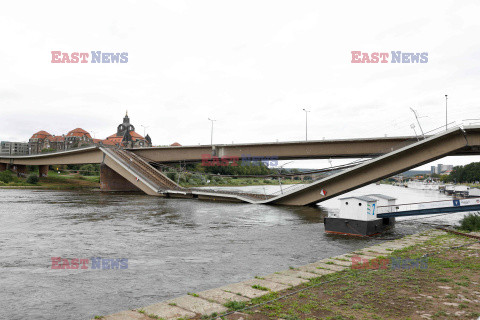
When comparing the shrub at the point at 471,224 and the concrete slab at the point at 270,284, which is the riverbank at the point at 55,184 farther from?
the concrete slab at the point at 270,284

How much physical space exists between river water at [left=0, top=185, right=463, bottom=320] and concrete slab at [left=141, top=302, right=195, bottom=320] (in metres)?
1.79

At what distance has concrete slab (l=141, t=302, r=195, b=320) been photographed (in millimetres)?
8242

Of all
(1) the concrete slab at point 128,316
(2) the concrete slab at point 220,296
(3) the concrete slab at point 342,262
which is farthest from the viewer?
(3) the concrete slab at point 342,262

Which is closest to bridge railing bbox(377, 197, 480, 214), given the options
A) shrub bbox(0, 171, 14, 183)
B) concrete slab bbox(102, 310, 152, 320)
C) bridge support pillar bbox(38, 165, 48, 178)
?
concrete slab bbox(102, 310, 152, 320)

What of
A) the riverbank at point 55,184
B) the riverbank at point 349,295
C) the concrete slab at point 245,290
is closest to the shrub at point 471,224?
the riverbank at point 349,295

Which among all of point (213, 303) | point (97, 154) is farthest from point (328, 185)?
point (97, 154)

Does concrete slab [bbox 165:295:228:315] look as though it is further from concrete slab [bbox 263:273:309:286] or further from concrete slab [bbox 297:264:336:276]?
concrete slab [bbox 297:264:336:276]

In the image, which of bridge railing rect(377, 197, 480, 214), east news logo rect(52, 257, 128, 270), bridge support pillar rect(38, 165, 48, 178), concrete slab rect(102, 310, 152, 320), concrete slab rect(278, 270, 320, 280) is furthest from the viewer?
bridge support pillar rect(38, 165, 48, 178)

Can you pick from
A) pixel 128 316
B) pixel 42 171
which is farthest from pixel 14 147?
pixel 128 316

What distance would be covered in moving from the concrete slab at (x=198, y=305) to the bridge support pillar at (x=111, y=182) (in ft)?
229

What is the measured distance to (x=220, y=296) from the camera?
32.2 feet

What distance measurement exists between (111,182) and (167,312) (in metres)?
72.7

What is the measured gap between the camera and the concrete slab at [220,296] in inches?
374

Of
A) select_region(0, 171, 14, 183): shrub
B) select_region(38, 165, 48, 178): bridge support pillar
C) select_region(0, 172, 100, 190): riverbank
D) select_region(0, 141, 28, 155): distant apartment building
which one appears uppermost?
select_region(0, 141, 28, 155): distant apartment building
